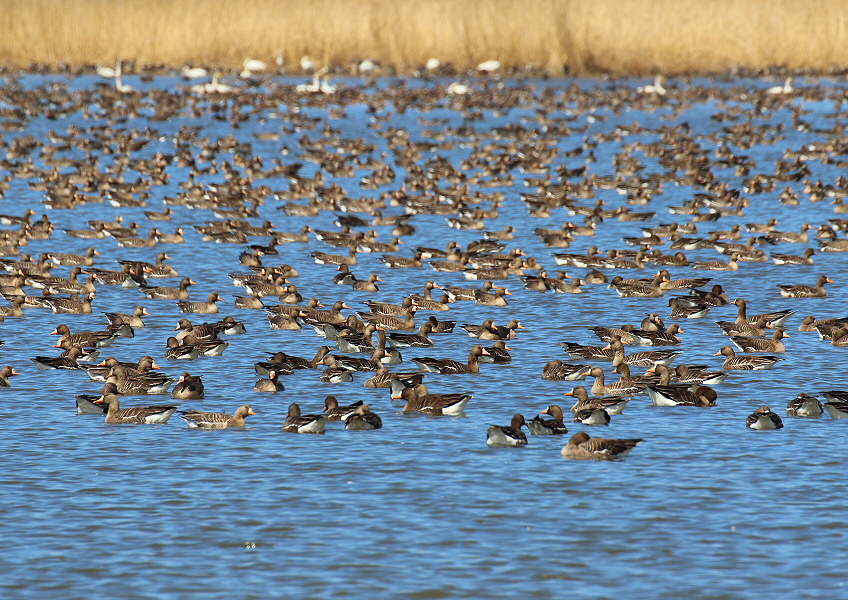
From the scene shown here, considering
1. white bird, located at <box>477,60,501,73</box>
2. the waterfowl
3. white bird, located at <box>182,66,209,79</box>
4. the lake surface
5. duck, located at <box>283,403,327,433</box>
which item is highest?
white bird, located at <box>182,66,209,79</box>

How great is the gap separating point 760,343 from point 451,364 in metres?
6.51

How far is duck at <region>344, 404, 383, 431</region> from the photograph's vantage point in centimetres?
1917

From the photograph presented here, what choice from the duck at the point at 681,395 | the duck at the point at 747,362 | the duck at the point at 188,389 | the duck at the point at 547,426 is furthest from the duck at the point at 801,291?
the duck at the point at 188,389

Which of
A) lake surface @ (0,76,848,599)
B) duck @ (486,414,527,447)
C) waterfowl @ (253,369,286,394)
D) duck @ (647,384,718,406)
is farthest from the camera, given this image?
waterfowl @ (253,369,286,394)

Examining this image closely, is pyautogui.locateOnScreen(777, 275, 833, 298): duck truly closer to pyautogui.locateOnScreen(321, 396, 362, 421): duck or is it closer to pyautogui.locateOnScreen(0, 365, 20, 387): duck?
pyautogui.locateOnScreen(321, 396, 362, 421): duck

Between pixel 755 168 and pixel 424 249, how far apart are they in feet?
84.0

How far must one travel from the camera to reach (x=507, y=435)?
18.2 metres

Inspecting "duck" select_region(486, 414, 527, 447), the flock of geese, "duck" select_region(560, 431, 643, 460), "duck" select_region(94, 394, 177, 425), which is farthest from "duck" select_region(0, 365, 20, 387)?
"duck" select_region(560, 431, 643, 460)

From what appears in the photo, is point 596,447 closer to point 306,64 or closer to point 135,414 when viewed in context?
point 135,414

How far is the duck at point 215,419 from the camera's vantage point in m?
19.3

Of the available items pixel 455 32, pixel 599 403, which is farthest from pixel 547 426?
pixel 455 32

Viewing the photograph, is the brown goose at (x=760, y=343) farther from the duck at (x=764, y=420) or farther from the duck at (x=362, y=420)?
the duck at (x=362, y=420)

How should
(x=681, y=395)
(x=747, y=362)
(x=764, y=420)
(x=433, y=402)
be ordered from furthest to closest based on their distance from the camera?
(x=747, y=362), (x=681, y=395), (x=433, y=402), (x=764, y=420)

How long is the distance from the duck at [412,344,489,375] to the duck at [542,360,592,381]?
136cm
